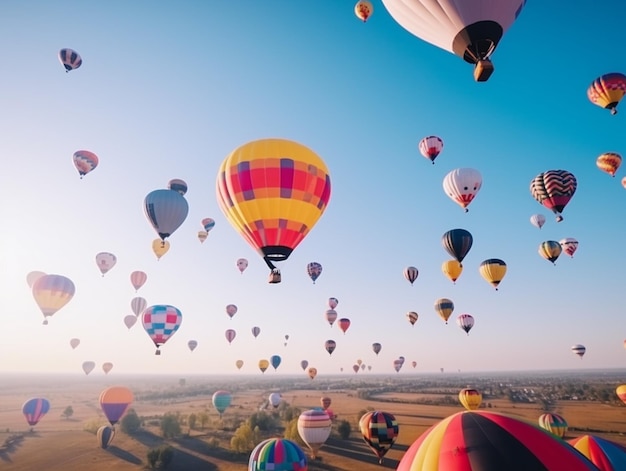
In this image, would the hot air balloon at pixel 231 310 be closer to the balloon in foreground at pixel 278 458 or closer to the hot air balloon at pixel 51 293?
the hot air balloon at pixel 51 293

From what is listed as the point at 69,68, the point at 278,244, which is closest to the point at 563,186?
the point at 278,244

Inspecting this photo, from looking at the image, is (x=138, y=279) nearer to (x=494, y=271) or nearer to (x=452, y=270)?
(x=452, y=270)

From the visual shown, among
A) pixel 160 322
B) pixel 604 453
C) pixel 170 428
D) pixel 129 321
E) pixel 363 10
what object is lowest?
pixel 170 428

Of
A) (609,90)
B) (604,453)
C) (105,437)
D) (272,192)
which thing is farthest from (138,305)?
(609,90)

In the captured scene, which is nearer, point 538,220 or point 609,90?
point 609,90

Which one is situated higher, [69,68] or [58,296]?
[69,68]

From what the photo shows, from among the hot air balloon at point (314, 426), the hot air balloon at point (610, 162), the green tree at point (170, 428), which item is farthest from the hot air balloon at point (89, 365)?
the hot air balloon at point (610, 162)

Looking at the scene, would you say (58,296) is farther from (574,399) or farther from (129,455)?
(574,399)

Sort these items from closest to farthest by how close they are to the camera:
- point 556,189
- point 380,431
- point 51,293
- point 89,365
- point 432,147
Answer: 1. point 556,189
2. point 380,431
3. point 432,147
4. point 51,293
5. point 89,365

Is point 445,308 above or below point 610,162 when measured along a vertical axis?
below
